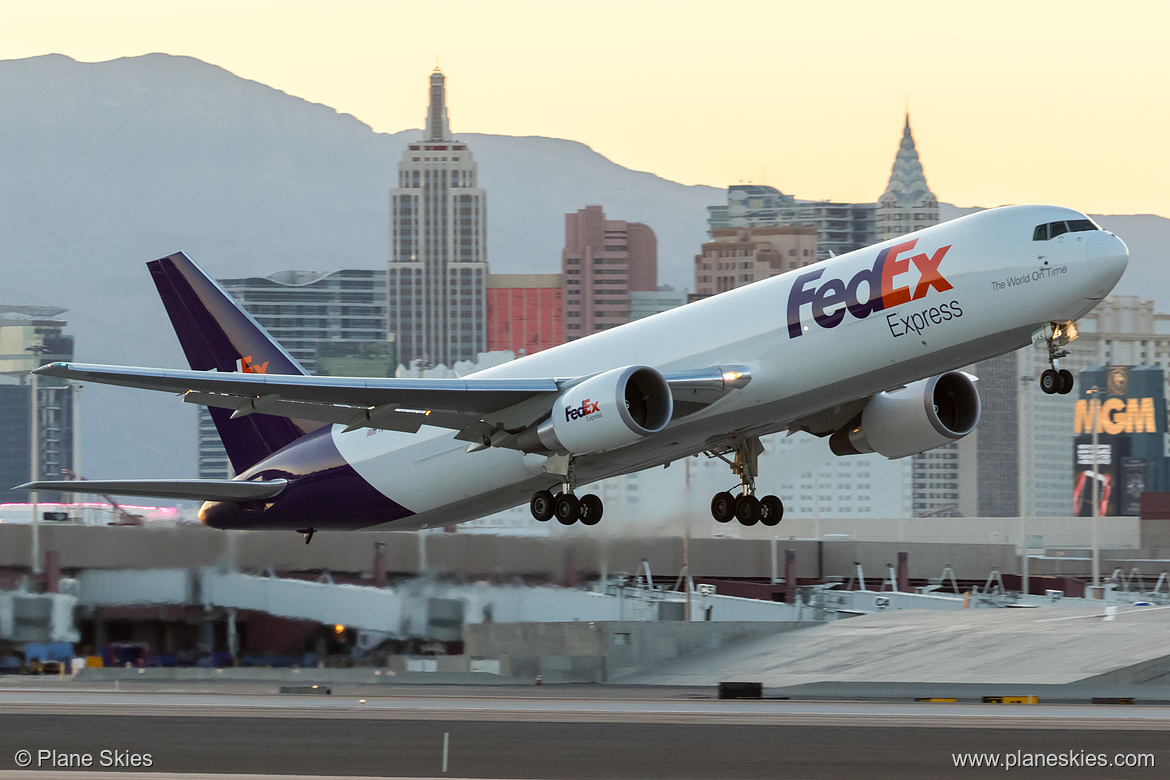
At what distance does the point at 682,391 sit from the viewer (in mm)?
30281

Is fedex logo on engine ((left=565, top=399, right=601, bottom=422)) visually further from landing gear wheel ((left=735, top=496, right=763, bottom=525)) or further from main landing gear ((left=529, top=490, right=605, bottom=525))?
landing gear wheel ((left=735, top=496, right=763, bottom=525))

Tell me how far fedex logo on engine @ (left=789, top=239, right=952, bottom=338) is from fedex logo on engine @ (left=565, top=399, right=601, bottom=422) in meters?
4.03

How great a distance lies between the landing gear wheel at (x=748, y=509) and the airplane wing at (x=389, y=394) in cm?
472

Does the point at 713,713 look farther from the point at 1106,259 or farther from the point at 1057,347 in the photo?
the point at 1106,259

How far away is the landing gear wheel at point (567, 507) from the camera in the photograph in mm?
33094

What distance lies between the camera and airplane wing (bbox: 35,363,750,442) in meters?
30.0

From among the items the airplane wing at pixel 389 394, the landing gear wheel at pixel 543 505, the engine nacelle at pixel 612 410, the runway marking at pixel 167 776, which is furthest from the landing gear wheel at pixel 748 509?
the runway marking at pixel 167 776

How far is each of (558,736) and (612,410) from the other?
677cm

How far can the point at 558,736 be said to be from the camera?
3117 centimetres

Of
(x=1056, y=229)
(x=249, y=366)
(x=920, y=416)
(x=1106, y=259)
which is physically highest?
(x=1056, y=229)

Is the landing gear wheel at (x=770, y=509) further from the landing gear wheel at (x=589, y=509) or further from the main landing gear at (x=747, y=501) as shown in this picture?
the landing gear wheel at (x=589, y=509)

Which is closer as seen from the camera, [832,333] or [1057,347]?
[1057,347]

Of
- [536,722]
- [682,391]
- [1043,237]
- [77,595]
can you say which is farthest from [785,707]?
[77,595]

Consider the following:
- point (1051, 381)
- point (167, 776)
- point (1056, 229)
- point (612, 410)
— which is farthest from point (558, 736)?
point (1056, 229)
